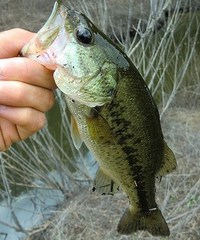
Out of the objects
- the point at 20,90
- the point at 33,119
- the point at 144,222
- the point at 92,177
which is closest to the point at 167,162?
the point at 144,222

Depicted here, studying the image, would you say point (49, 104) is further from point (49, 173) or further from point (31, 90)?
point (49, 173)

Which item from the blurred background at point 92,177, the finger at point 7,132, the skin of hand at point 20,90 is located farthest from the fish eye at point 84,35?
the blurred background at point 92,177

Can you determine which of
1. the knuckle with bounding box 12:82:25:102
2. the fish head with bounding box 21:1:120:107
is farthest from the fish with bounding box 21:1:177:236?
the knuckle with bounding box 12:82:25:102

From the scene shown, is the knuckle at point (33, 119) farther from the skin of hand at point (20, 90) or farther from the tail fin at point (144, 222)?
the tail fin at point (144, 222)

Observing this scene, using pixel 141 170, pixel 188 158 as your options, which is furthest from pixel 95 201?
pixel 141 170

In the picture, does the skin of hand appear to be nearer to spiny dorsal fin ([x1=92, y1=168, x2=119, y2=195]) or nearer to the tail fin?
spiny dorsal fin ([x1=92, y1=168, x2=119, y2=195])

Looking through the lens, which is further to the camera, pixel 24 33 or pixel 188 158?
pixel 188 158
